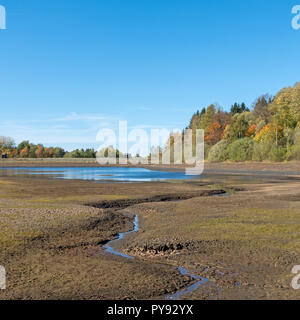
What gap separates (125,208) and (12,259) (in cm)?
1295

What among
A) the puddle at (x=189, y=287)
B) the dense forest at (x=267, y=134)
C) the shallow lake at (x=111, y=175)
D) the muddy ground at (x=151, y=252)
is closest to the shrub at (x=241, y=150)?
the dense forest at (x=267, y=134)

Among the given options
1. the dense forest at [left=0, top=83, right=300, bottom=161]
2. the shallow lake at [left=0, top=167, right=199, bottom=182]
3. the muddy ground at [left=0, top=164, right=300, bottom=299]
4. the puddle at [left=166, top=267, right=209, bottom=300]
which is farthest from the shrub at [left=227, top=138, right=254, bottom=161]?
the puddle at [left=166, top=267, right=209, bottom=300]

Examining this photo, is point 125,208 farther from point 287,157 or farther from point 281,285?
point 287,157

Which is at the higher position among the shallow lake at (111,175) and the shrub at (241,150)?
the shrub at (241,150)

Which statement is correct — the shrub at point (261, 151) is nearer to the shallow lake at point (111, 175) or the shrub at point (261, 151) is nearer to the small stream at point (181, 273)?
the shallow lake at point (111, 175)

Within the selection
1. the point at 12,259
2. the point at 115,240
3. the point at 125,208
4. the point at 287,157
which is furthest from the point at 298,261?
the point at 287,157

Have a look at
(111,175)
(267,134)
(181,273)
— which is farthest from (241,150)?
(181,273)

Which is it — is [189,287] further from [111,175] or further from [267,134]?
[267,134]

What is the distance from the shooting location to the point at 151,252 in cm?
1329

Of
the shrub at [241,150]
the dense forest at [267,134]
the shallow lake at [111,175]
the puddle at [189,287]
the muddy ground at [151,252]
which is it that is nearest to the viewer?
the puddle at [189,287]

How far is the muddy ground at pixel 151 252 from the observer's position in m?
9.42

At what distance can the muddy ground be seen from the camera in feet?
30.9

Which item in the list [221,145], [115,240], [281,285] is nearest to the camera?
[281,285]
